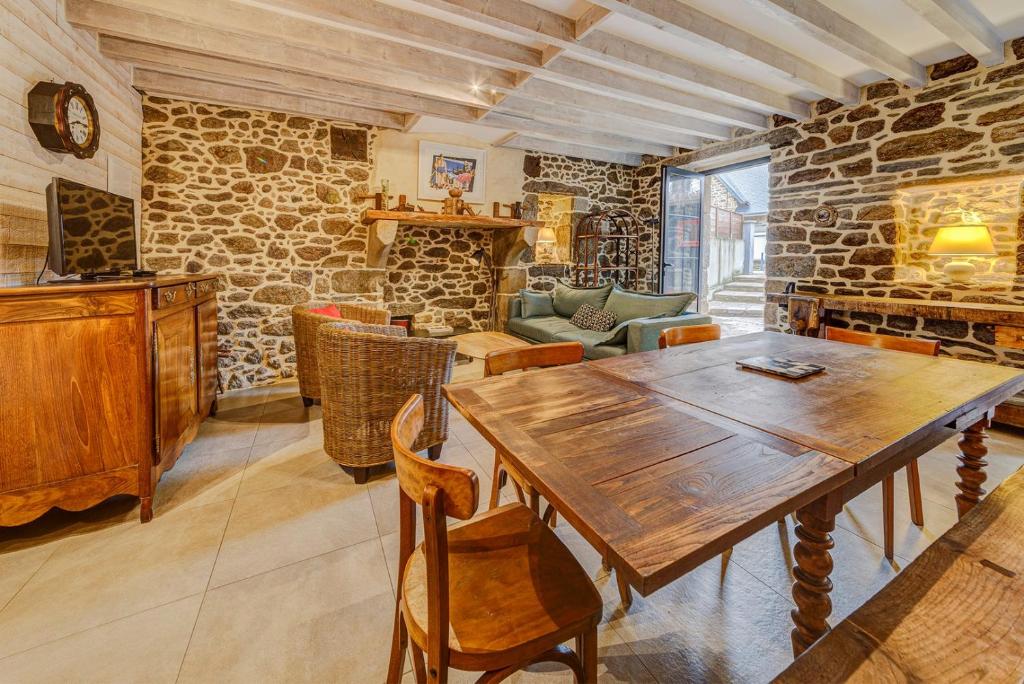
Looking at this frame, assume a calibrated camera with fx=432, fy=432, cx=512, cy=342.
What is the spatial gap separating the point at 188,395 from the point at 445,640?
2.40 meters

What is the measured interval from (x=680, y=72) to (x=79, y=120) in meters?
3.90

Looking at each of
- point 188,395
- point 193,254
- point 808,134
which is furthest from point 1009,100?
point 193,254

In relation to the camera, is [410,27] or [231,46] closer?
[410,27]

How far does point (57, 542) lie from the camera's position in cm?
179

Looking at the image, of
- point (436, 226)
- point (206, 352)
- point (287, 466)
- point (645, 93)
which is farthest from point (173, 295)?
point (645, 93)

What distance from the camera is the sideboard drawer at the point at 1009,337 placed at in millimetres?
2924

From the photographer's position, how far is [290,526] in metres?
1.94

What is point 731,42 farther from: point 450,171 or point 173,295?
point 173,295

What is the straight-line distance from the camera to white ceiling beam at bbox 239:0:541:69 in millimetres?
2418

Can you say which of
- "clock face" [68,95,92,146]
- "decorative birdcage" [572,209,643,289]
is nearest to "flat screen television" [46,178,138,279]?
"clock face" [68,95,92,146]

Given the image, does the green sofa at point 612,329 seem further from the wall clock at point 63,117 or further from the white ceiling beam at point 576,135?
the wall clock at point 63,117

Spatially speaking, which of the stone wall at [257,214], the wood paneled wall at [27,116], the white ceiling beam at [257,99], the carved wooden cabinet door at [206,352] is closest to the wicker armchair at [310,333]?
the carved wooden cabinet door at [206,352]

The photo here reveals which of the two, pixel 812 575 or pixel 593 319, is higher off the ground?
pixel 593 319

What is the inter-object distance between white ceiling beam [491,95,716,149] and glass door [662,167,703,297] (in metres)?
0.62
